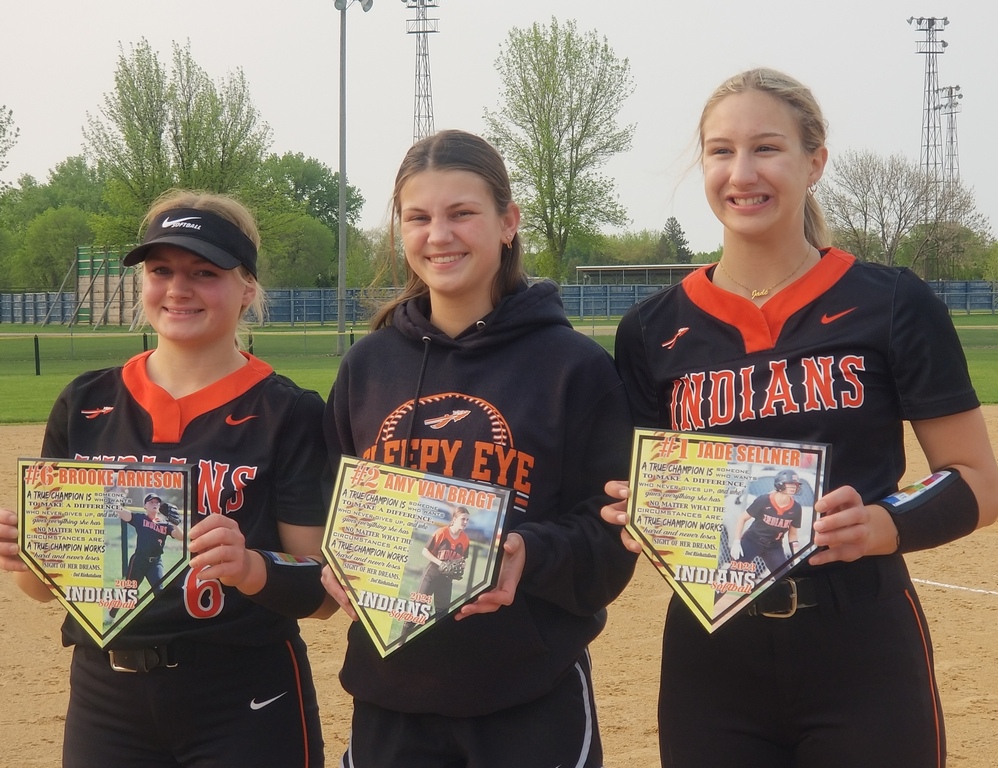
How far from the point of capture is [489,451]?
2447mm

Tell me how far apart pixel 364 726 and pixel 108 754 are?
61 cm

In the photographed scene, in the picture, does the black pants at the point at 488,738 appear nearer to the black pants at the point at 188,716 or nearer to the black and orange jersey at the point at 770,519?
the black pants at the point at 188,716

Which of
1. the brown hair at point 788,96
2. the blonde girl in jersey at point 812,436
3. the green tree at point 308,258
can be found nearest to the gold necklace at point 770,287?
the blonde girl in jersey at point 812,436

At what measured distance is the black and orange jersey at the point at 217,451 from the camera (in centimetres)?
256

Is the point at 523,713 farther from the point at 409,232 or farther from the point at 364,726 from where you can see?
the point at 409,232

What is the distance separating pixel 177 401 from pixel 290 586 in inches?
22.6

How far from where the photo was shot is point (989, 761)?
4156 millimetres

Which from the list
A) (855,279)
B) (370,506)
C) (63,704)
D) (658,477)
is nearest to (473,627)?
(370,506)

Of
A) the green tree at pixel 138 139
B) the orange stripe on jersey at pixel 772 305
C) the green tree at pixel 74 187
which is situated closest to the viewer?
the orange stripe on jersey at pixel 772 305

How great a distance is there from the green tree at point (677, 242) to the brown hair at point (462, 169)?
90.8 meters

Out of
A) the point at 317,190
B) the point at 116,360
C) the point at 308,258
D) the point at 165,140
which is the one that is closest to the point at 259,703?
the point at 116,360

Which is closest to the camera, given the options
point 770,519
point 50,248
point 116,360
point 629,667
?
point 770,519

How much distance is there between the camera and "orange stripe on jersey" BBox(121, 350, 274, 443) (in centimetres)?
268

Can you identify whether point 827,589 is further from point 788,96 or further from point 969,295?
point 969,295
